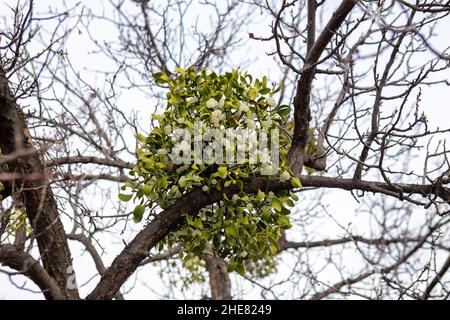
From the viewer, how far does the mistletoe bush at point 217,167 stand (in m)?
2.40

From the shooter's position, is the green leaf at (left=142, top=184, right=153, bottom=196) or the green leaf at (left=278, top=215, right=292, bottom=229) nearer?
the green leaf at (left=142, top=184, right=153, bottom=196)

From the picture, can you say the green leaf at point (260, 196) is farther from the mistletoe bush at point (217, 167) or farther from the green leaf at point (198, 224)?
the green leaf at point (198, 224)

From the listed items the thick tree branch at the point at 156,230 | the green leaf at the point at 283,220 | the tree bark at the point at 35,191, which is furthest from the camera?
the green leaf at the point at 283,220

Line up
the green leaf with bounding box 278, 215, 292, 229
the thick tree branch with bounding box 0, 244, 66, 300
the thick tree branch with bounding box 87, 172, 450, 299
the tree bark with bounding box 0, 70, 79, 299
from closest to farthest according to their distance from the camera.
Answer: the thick tree branch with bounding box 0, 244, 66, 300 → the tree bark with bounding box 0, 70, 79, 299 → the thick tree branch with bounding box 87, 172, 450, 299 → the green leaf with bounding box 278, 215, 292, 229

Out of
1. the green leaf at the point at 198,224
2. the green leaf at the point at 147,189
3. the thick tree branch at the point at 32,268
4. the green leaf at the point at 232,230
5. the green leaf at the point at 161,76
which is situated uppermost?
the green leaf at the point at 161,76

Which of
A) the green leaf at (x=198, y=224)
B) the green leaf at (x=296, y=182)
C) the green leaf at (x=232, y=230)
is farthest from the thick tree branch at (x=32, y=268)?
the green leaf at (x=296, y=182)

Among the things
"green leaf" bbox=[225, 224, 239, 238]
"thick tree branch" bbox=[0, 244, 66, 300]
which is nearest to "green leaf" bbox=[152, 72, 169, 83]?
"green leaf" bbox=[225, 224, 239, 238]

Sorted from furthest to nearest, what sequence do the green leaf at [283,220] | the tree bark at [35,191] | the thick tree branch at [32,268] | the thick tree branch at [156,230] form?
the green leaf at [283,220] → the thick tree branch at [156,230] → the tree bark at [35,191] → the thick tree branch at [32,268]

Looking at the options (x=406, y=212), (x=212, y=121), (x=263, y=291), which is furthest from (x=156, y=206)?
(x=406, y=212)

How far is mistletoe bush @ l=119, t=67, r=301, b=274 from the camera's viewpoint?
240 cm

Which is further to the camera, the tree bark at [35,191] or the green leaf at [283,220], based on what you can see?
the green leaf at [283,220]

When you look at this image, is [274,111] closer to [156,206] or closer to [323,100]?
[156,206]

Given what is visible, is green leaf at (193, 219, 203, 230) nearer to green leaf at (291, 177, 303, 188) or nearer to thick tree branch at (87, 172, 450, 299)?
thick tree branch at (87, 172, 450, 299)

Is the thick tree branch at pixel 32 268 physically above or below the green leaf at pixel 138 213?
below
